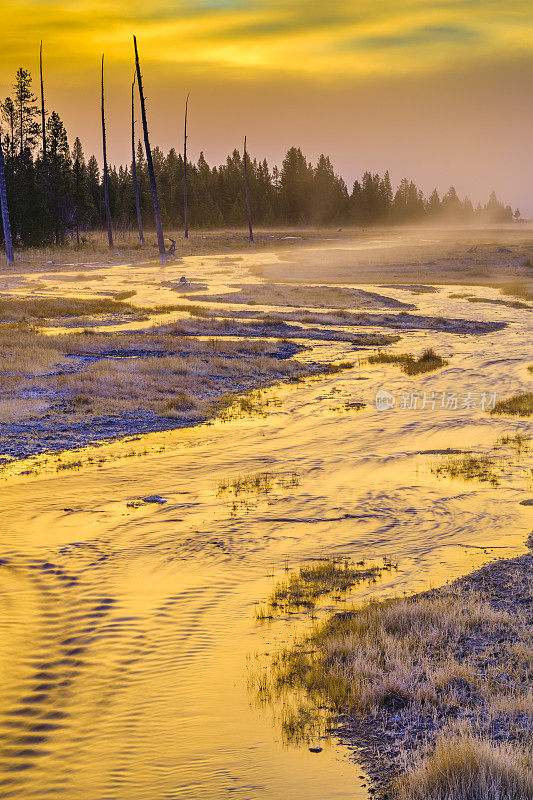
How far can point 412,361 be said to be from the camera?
20188 millimetres

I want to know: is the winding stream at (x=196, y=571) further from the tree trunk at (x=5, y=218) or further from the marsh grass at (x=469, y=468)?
the tree trunk at (x=5, y=218)

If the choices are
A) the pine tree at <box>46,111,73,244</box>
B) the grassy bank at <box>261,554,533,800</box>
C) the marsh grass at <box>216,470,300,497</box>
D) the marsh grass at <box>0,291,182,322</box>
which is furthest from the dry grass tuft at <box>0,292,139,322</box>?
the pine tree at <box>46,111,73,244</box>

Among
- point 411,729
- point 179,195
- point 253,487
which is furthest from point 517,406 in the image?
point 179,195

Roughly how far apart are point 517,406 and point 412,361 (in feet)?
17.2

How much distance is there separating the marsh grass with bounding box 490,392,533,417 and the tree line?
52.0m

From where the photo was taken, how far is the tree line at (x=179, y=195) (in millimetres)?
63656

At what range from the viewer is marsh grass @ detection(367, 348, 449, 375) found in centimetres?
1925

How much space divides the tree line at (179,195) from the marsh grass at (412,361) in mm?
46677

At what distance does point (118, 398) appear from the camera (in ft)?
49.5

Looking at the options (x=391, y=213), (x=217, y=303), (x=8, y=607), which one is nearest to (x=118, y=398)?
(x=8, y=607)

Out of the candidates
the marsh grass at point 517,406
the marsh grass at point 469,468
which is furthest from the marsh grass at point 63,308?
the marsh grass at point 469,468

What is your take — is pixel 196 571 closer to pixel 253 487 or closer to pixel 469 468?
pixel 253 487

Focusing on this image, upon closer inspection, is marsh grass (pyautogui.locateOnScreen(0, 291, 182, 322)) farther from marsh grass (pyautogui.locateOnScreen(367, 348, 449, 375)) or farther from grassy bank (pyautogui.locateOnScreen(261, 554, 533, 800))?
grassy bank (pyautogui.locateOnScreen(261, 554, 533, 800))

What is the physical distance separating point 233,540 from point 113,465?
3514mm
